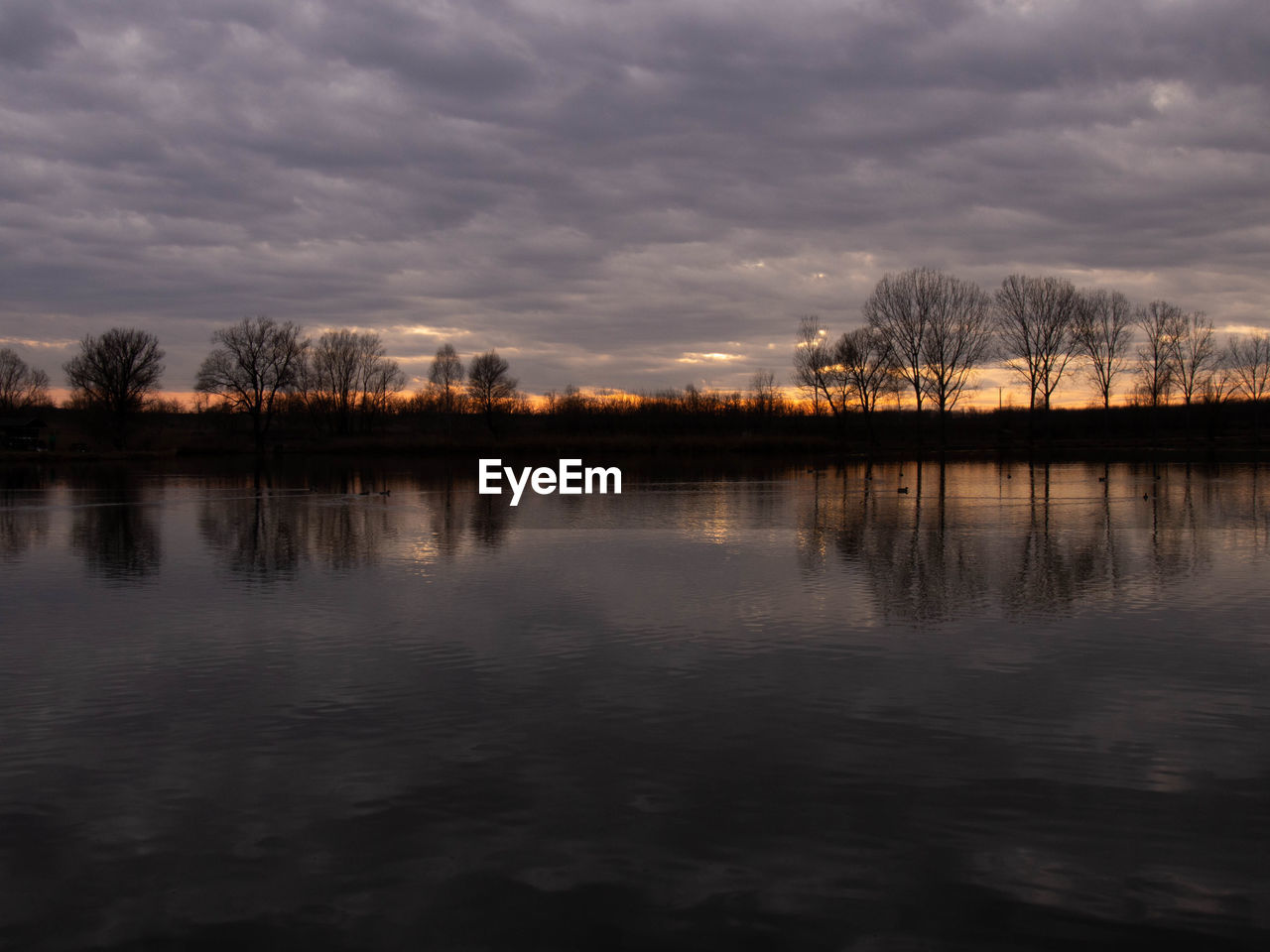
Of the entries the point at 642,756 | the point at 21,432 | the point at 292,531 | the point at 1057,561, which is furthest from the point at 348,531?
the point at 21,432

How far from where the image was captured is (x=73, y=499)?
33.7 m

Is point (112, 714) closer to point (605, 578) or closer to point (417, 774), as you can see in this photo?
point (417, 774)

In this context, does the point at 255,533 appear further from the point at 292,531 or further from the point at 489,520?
the point at 489,520

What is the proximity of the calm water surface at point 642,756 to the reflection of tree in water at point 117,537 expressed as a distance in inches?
36.3

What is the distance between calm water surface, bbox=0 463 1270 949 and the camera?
4875mm

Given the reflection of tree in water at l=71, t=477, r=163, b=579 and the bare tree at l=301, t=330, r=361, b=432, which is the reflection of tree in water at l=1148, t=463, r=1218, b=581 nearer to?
the reflection of tree in water at l=71, t=477, r=163, b=579

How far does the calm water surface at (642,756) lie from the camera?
488 cm

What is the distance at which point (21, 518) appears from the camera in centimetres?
2672

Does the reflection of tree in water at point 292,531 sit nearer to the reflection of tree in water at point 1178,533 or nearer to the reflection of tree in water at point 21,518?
the reflection of tree in water at point 21,518

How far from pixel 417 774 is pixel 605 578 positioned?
325 inches

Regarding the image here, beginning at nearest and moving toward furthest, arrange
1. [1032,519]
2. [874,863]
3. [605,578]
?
1. [874,863]
2. [605,578]
3. [1032,519]

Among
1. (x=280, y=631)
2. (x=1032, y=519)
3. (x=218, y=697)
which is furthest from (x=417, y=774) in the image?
(x=1032, y=519)

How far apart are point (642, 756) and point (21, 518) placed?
26.4 meters

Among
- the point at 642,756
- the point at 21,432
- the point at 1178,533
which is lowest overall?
the point at 642,756
